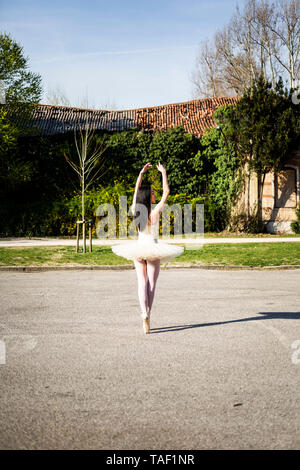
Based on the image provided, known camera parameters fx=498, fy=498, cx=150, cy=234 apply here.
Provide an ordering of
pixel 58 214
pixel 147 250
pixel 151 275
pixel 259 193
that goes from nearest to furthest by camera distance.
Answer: pixel 147 250
pixel 151 275
pixel 58 214
pixel 259 193

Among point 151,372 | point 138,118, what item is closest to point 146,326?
point 151,372

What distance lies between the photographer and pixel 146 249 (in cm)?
614

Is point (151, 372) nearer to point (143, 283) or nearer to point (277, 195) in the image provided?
point (143, 283)

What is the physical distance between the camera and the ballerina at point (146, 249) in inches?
242

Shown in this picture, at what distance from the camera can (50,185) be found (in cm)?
2448

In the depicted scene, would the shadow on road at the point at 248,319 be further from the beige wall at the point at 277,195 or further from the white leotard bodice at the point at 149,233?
the beige wall at the point at 277,195

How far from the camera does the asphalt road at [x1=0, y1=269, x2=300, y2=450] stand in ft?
10.9

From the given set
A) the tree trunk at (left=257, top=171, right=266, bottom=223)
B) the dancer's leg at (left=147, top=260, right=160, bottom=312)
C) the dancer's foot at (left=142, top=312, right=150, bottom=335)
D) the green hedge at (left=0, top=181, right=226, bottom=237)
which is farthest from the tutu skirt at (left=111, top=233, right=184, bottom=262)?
the tree trunk at (left=257, top=171, right=266, bottom=223)

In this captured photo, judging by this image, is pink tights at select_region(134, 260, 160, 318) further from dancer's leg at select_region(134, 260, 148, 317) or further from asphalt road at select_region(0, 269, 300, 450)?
asphalt road at select_region(0, 269, 300, 450)

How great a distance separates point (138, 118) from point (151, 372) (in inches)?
925

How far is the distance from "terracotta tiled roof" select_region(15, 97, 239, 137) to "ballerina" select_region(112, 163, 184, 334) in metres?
19.5

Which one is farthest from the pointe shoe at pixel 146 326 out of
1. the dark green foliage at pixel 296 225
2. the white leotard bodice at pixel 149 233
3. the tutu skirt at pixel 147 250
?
the dark green foliage at pixel 296 225
